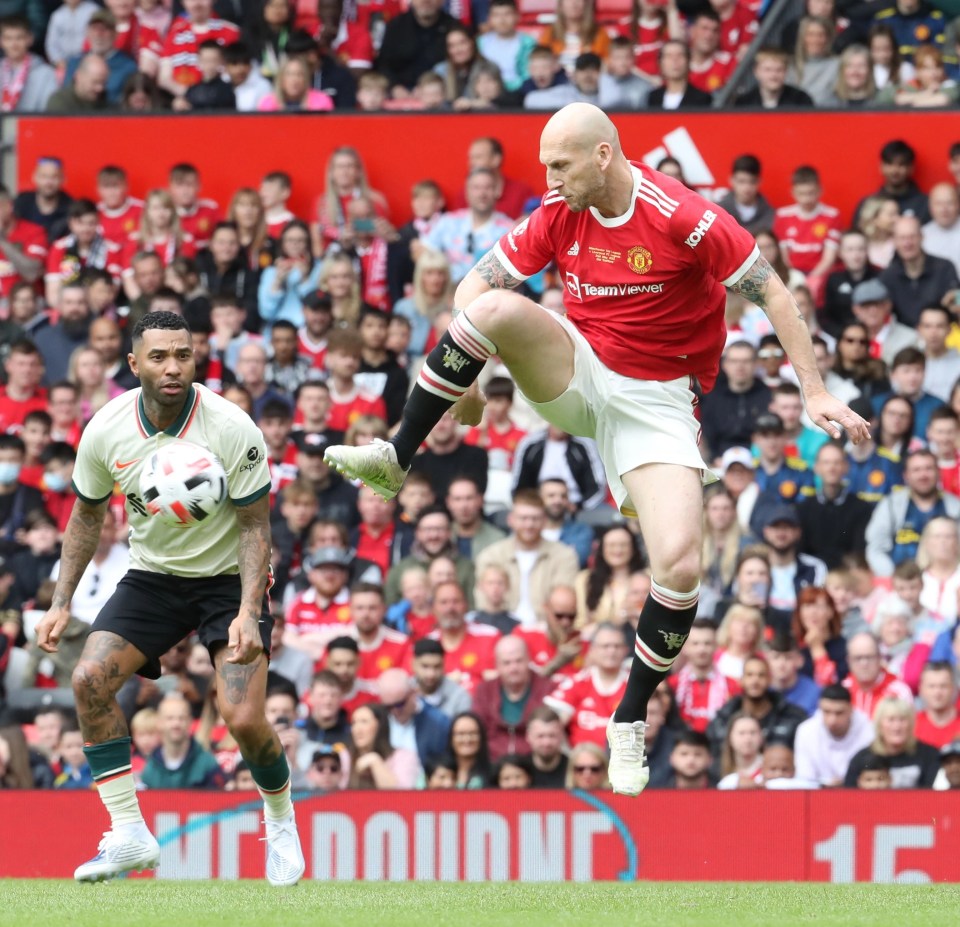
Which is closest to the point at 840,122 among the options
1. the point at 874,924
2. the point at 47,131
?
the point at 47,131

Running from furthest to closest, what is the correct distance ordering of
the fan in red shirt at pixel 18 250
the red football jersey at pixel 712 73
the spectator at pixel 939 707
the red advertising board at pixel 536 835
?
the red football jersey at pixel 712 73 → the fan in red shirt at pixel 18 250 → the spectator at pixel 939 707 → the red advertising board at pixel 536 835

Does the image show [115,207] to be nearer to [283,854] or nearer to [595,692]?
[595,692]

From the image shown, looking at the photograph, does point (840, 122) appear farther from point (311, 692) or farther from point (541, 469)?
point (311, 692)

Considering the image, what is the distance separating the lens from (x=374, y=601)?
12750 mm

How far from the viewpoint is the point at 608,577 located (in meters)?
12.8

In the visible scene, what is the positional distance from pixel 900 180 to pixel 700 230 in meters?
7.86

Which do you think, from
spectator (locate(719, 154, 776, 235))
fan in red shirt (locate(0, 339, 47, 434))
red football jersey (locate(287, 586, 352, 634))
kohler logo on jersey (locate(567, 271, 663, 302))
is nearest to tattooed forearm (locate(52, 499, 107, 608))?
kohler logo on jersey (locate(567, 271, 663, 302))

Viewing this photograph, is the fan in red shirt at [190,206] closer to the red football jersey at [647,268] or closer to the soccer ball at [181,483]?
the soccer ball at [181,483]

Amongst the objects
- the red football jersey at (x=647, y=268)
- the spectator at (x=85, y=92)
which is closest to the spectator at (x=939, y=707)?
the red football jersey at (x=647, y=268)

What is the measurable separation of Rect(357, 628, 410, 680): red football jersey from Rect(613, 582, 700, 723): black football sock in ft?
14.5

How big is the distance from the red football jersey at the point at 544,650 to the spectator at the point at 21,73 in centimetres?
751

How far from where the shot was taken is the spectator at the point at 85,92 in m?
16.8

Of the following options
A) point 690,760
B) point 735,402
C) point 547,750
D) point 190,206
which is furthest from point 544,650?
point 190,206

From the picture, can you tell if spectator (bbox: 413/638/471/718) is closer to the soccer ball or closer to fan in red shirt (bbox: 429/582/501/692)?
fan in red shirt (bbox: 429/582/501/692)
